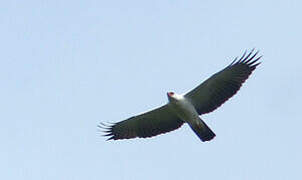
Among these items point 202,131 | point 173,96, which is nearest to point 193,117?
point 202,131

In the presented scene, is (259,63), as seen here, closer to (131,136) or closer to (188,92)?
(188,92)

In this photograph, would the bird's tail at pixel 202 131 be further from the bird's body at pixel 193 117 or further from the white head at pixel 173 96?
the white head at pixel 173 96

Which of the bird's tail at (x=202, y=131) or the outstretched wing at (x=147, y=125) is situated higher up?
the outstretched wing at (x=147, y=125)

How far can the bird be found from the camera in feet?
107

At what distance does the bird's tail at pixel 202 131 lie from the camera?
106 feet

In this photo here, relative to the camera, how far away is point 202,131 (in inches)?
1277

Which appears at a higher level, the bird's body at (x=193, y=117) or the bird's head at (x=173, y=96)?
the bird's head at (x=173, y=96)

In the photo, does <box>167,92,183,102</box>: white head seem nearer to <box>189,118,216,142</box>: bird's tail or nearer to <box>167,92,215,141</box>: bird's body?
<box>167,92,215,141</box>: bird's body

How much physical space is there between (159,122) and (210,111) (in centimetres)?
150

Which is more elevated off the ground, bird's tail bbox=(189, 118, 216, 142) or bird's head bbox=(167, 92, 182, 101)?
bird's head bbox=(167, 92, 182, 101)

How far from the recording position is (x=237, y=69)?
32781mm

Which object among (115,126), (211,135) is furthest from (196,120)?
(115,126)

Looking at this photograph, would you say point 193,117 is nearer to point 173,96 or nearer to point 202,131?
point 202,131

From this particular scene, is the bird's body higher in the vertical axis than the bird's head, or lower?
lower
